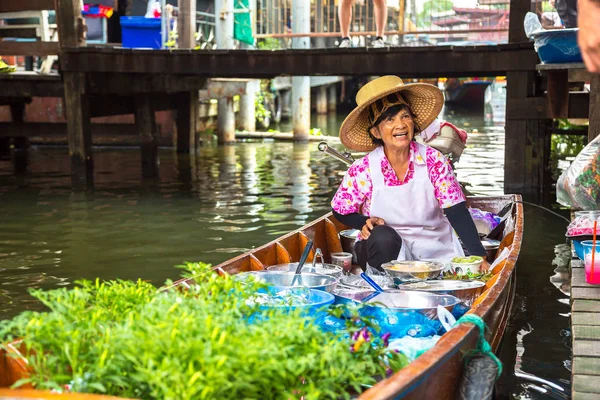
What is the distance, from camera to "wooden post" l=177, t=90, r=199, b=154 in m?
14.5

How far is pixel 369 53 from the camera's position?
999 centimetres

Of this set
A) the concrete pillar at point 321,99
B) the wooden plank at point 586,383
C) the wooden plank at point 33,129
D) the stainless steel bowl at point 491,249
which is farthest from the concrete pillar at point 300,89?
the wooden plank at point 586,383

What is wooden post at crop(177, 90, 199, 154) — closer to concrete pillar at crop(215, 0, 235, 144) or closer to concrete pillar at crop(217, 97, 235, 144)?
concrete pillar at crop(215, 0, 235, 144)

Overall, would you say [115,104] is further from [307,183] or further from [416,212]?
[416,212]

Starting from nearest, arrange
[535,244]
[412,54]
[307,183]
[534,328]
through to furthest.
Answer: [534,328] < [535,244] < [412,54] < [307,183]

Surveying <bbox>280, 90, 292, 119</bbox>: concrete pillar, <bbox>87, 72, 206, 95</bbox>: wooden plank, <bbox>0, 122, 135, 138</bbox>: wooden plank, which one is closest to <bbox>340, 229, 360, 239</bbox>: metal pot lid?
<bbox>87, 72, 206, 95</bbox>: wooden plank

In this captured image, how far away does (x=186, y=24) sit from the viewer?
12.9m

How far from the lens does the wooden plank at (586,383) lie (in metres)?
3.23

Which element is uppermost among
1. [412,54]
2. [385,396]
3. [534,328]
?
[412,54]

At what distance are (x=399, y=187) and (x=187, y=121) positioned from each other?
34.3 ft

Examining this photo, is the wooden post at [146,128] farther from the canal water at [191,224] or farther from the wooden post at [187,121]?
the wooden post at [187,121]

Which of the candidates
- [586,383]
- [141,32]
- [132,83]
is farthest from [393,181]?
[141,32]

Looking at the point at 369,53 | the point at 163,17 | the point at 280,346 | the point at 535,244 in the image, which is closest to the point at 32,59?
the point at 163,17

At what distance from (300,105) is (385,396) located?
1571cm
